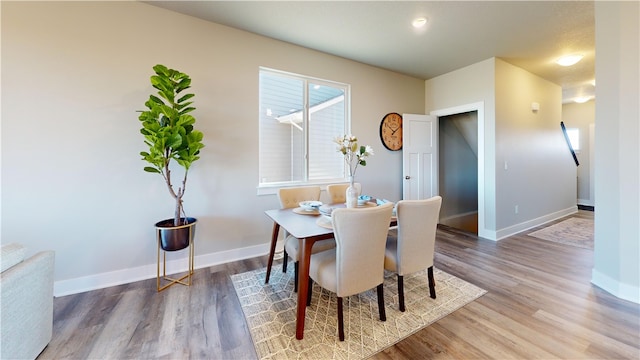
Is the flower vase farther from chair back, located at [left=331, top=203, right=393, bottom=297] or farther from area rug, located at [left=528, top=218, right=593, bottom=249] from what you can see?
area rug, located at [left=528, top=218, right=593, bottom=249]

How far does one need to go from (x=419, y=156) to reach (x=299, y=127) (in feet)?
7.55

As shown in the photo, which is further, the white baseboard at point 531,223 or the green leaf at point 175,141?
the white baseboard at point 531,223

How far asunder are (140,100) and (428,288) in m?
3.39

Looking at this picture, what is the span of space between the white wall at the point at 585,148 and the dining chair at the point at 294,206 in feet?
24.4

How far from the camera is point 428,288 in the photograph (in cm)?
224

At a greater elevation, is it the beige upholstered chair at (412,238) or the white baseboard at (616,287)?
the beige upholstered chair at (412,238)

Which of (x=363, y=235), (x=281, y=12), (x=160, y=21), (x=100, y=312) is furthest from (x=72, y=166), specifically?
(x=363, y=235)

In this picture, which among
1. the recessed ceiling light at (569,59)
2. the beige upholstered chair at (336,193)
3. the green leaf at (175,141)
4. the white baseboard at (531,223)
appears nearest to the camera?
the green leaf at (175,141)

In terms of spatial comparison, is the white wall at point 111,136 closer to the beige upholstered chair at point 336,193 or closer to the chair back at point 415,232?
the beige upholstered chair at point 336,193

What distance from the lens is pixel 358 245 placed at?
5.14 ft

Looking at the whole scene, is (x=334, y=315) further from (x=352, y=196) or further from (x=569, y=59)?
(x=569, y=59)

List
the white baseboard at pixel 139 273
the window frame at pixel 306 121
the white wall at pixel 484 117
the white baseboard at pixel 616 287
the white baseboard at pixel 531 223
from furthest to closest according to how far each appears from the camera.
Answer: the white baseboard at pixel 531 223
the white wall at pixel 484 117
the window frame at pixel 306 121
the white baseboard at pixel 139 273
the white baseboard at pixel 616 287

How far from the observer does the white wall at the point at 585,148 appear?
5934 millimetres

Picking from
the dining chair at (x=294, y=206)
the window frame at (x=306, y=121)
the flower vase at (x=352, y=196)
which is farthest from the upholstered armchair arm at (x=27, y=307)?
the flower vase at (x=352, y=196)
